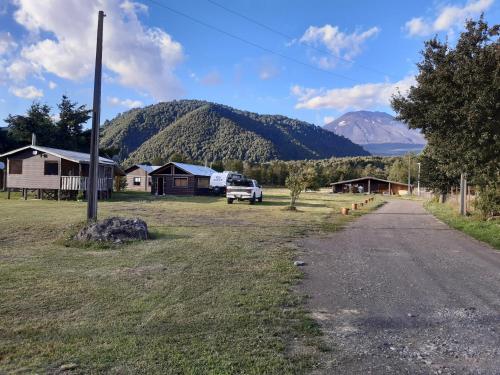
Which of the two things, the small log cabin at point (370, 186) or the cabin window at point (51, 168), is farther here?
the small log cabin at point (370, 186)

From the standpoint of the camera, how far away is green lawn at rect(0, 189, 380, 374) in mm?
3699

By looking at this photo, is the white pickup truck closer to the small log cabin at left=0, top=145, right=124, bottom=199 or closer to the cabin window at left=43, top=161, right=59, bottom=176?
the small log cabin at left=0, top=145, right=124, bottom=199

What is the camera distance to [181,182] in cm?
4478

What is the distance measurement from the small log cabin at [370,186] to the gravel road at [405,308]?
256ft

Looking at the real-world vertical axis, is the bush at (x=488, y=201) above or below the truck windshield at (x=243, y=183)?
below

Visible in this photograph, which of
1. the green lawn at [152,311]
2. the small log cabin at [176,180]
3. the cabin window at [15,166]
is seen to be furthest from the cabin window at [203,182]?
the green lawn at [152,311]

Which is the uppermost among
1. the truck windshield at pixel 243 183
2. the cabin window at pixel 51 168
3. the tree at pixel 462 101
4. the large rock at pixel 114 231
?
the tree at pixel 462 101

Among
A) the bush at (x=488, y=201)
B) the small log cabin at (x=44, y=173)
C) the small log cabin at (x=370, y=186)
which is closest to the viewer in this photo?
the bush at (x=488, y=201)

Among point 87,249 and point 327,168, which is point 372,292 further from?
point 327,168

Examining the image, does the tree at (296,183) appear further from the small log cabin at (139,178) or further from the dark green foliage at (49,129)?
the small log cabin at (139,178)

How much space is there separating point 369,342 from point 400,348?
0.98 ft

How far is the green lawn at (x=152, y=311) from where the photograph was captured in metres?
3.70

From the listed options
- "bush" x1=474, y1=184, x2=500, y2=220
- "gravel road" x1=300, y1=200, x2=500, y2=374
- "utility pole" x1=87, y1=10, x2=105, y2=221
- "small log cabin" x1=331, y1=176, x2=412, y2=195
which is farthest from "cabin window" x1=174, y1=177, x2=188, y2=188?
"small log cabin" x1=331, y1=176, x2=412, y2=195

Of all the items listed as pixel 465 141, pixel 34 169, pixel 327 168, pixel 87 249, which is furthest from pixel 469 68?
pixel 327 168
